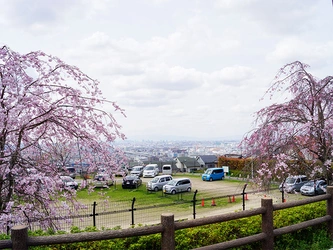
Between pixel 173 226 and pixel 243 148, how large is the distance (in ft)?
21.7

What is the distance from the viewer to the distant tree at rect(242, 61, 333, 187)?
7941 mm

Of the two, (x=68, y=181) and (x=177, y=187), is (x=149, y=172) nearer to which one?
(x=177, y=187)

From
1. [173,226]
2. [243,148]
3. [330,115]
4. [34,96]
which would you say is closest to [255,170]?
[243,148]

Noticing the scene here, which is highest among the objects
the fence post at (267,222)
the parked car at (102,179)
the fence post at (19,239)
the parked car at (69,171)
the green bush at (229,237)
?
the parked car at (69,171)

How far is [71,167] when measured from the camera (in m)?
5.96

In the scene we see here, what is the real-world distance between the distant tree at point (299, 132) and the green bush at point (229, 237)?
2.21m

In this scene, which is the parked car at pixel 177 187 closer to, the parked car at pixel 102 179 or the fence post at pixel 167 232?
the parked car at pixel 102 179

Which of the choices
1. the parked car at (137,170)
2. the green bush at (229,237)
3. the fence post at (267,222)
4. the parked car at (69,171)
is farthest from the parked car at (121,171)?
the parked car at (137,170)

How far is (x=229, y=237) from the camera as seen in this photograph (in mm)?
4965

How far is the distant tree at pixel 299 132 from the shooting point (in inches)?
313

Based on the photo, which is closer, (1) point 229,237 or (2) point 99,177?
(1) point 229,237

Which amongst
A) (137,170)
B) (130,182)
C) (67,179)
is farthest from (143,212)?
(137,170)

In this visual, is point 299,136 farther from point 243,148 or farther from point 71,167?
point 71,167

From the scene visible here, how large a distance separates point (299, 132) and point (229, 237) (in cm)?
426
